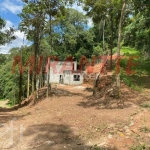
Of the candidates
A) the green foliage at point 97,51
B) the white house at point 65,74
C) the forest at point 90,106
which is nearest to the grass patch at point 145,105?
the forest at point 90,106

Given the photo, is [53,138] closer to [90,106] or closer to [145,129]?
[145,129]

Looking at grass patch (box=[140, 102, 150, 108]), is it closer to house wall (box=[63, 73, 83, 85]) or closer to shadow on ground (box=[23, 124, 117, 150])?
shadow on ground (box=[23, 124, 117, 150])

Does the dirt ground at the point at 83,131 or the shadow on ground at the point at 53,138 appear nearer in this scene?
the shadow on ground at the point at 53,138

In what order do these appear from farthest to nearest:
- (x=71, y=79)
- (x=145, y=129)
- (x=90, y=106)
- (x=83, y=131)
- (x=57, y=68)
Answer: (x=57, y=68) → (x=71, y=79) → (x=90, y=106) → (x=83, y=131) → (x=145, y=129)

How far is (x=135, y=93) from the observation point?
43.9 feet

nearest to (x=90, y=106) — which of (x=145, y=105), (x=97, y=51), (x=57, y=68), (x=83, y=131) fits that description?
(x=145, y=105)

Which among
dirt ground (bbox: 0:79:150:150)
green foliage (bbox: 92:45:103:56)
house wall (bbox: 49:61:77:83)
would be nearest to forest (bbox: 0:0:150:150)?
dirt ground (bbox: 0:79:150:150)

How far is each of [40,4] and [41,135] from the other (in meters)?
11.5

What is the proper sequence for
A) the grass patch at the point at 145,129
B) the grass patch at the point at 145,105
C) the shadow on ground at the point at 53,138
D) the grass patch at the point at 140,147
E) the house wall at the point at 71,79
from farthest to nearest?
the house wall at the point at 71,79
the grass patch at the point at 145,105
the grass patch at the point at 145,129
the shadow on ground at the point at 53,138
the grass patch at the point at 140,147

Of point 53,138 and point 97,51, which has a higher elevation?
point 97,51

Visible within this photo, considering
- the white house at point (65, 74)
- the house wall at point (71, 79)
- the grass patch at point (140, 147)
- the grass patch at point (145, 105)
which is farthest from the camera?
the white house at point (65, 74)

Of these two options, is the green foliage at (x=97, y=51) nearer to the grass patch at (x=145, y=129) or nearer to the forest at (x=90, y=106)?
the forest at (x=90, y=106)

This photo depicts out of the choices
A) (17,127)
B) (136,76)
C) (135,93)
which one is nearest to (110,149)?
(17,127)

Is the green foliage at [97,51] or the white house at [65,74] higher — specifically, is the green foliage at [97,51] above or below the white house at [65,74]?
above
